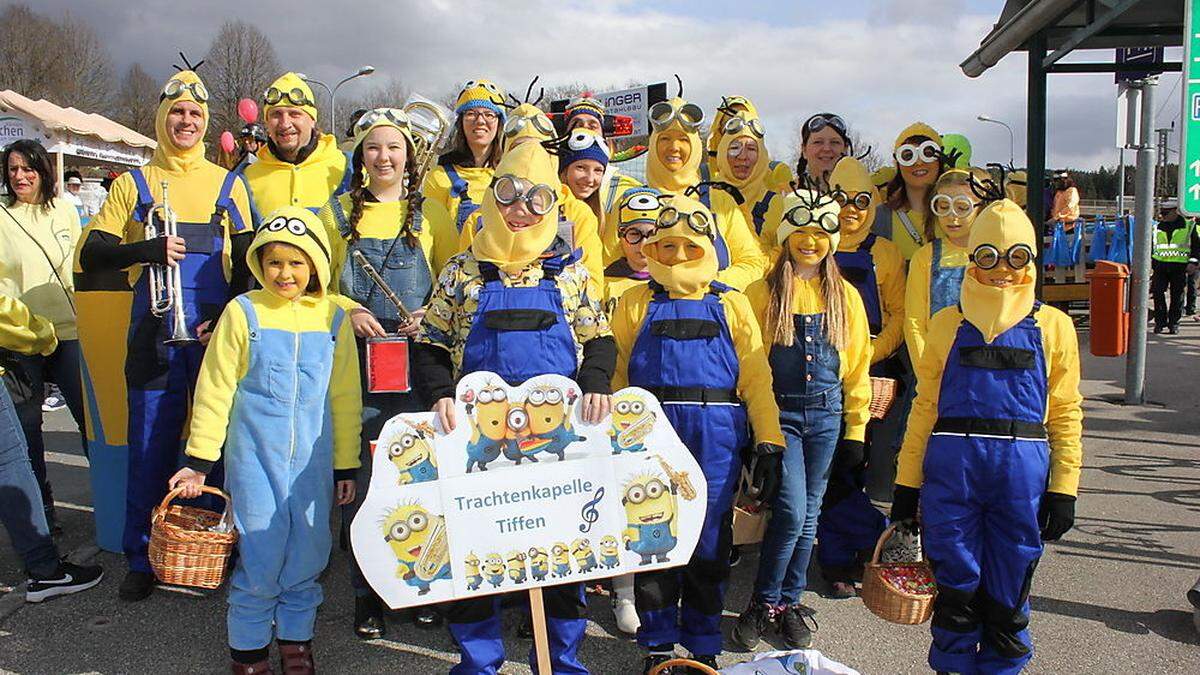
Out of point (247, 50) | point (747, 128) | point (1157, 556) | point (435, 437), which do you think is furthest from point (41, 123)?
point (247, 50)

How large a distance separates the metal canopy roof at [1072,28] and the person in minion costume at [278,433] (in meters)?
5.22

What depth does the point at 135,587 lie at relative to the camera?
4.20 m

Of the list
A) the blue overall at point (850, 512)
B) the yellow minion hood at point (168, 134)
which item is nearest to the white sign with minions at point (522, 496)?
the blue overall at point (850, 512)

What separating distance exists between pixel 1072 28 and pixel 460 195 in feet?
18.0

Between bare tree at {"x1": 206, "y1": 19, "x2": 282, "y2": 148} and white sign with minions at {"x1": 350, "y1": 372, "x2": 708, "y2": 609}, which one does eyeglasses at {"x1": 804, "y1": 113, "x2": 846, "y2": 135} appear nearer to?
white sign with minions at {"x1": 350, "y1": 372, "x2": 708, "y2": 609}

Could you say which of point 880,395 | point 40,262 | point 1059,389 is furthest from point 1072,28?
point 40,262

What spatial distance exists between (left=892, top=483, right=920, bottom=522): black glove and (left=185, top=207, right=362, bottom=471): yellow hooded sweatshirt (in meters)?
2.10

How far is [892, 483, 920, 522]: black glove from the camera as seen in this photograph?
3.33m

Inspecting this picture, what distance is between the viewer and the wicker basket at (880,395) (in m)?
4.12

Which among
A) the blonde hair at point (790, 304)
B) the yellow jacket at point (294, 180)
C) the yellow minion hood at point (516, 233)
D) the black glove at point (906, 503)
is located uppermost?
the yellow jacket at point (294, 180)

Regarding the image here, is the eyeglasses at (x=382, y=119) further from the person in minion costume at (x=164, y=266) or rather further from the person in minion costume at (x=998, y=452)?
the person in minion costume at (x=998, y=452)

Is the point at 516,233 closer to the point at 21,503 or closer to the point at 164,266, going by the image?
the point at 164,266

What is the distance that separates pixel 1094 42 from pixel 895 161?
3.45 meters

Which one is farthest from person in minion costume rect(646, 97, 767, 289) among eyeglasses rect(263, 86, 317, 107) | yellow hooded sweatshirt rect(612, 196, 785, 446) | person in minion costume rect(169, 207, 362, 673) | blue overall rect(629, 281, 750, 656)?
person in minion costume rect(169, 207, 362, 673)
